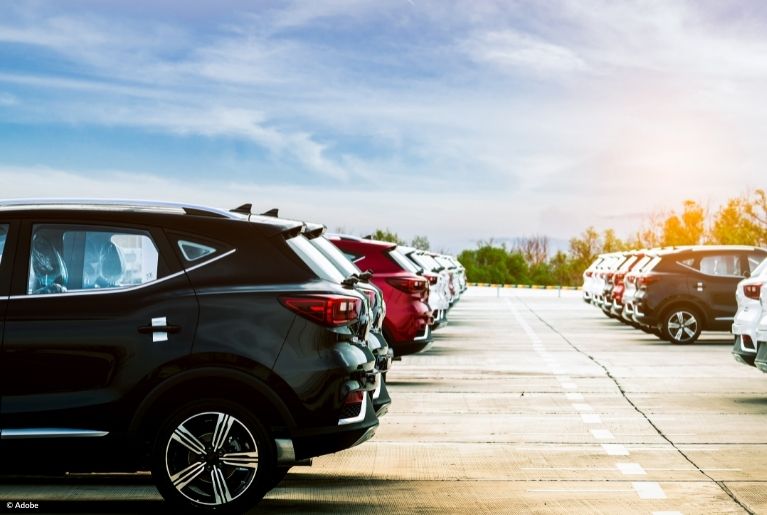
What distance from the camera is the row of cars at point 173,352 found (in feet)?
23.9

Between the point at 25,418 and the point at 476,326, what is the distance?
25295 mm

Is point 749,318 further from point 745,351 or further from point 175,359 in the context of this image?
point 175,359

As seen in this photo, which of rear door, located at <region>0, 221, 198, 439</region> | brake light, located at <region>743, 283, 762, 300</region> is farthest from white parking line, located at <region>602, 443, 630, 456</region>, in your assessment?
rear door, located at <region>0, 221, 198, 439</region>

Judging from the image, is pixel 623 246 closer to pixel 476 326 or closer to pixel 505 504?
pixel 476 326

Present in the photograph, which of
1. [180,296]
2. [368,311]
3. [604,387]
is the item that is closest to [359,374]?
[368,311]

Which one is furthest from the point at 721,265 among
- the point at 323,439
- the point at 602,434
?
the point at 323,439

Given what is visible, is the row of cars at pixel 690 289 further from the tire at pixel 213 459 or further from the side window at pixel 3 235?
the side window at pixel 3 235

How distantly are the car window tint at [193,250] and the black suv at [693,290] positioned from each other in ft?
61.1

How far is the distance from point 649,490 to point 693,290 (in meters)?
17.0

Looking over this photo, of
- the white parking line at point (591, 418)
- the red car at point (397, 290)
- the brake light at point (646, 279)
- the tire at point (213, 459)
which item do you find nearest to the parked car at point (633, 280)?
the brake light at point (646, 279)

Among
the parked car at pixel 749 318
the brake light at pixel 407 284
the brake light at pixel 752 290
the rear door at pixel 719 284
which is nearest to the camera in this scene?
the parked car at pixel 749 318

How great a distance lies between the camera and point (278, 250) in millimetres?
7543

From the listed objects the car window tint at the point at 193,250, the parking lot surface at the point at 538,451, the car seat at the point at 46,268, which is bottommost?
the parking lot surface at the point at 538,451

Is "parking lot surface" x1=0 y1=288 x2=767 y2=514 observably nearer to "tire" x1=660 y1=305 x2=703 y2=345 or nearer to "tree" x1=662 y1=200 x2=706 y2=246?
"tire" x1=660 y1=305 x2=703 y2=345
